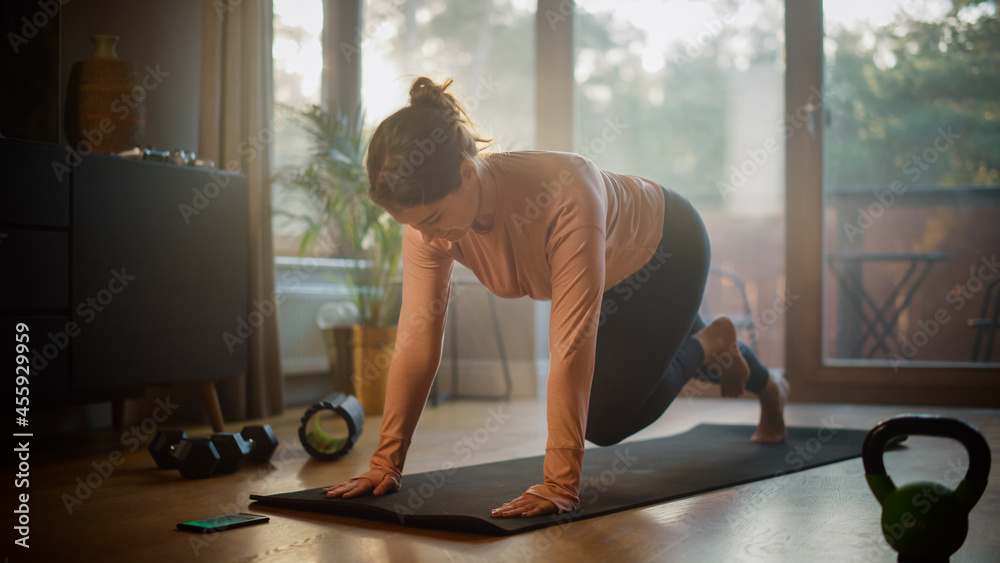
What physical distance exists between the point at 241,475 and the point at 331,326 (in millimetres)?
1537

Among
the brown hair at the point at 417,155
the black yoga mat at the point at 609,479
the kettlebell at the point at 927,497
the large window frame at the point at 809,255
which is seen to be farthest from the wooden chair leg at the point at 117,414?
the kettlebell at the point at 927,497

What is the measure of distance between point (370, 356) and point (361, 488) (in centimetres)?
180

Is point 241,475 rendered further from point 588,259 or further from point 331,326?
point 331,326

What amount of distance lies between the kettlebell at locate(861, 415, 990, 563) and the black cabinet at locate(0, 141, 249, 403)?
1.99 metres

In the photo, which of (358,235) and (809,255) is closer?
(358,235)

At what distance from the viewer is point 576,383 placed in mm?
1406

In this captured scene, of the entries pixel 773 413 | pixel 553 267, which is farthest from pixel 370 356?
pixel 553 267

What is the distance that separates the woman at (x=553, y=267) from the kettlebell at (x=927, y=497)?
0.48 m

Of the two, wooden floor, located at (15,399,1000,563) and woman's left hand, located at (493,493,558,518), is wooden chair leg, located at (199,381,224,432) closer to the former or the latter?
wooden floor, located at (15,399,1000,563)

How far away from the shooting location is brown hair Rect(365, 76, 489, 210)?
1327 millimetres

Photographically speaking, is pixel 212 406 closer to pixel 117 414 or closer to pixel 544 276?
pixel 117 414

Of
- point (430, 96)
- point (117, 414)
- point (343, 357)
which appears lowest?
point (117, 414)

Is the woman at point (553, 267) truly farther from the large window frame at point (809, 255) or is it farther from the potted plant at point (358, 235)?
the large window frame at point (809, 255)

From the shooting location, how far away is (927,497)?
111cm
